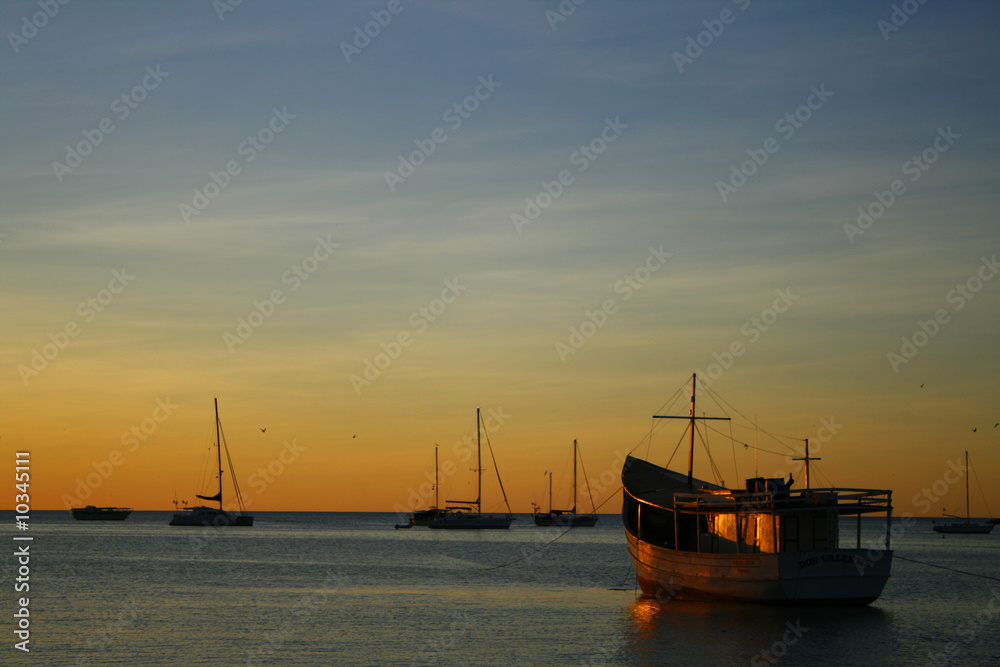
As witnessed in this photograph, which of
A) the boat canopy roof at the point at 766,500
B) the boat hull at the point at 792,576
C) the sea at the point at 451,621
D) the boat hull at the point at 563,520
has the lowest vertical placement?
the boat hull at the point at 563,520

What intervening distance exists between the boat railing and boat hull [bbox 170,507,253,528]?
3898 inches

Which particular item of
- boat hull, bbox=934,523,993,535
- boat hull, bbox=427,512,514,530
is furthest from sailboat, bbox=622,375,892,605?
boat hull, bbox=934,523,993,535

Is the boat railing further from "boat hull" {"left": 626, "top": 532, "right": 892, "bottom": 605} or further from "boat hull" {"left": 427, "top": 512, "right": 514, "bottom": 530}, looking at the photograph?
"boat hull" {"left": 427, "top": 512, "right": 514, "bottom": 530}

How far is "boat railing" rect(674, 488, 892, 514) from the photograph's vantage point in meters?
38.7

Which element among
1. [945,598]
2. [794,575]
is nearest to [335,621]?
[794,575]

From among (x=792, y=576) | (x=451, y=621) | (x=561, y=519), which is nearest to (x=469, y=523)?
(x=561, y=519)

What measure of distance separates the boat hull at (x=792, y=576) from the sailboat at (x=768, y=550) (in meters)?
0.04

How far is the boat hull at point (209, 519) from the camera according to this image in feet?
428

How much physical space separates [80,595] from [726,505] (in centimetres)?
3008

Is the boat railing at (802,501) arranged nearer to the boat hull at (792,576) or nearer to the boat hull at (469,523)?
the boat hull at (792,576)

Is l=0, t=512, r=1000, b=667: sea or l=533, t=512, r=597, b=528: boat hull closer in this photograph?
l=0, t=512, r=1000, b=667: sea

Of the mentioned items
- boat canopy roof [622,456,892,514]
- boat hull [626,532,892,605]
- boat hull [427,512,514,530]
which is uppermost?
boat canopy roof [622,456,892,514]

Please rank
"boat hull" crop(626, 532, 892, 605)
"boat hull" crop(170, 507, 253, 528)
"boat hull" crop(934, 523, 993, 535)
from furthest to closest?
1. "boat hull" crop(934, 523, 993, 535)
2. "boat hull" crop(170, 507, 253, 528)
3. "boat hull" crop(626, 532, 892, 605)

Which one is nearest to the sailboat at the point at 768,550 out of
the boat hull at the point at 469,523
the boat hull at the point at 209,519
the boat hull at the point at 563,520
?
the boat hull at the point at 469,523
